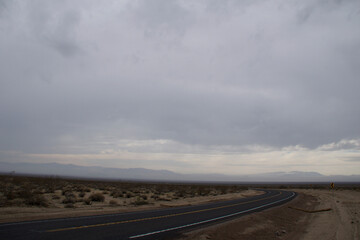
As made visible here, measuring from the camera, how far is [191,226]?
39.7ft

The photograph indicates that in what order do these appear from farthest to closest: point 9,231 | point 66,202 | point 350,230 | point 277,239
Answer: point 66,202, point 350,230, point 277,239, point 9,231

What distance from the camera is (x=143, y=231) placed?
34.0 feet

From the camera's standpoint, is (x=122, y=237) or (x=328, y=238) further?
(x=328, y=238)

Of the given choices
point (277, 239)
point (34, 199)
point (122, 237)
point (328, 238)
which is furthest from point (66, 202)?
point (328, 238)

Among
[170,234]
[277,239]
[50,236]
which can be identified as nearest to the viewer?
[50,236]

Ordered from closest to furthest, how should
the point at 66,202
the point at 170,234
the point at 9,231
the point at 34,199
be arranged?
the point at 9,231
the point at 170,234
the point at 34,199
the point at 66,202

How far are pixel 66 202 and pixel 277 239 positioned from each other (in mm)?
16540

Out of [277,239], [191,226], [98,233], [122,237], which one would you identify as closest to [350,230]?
[277,239]

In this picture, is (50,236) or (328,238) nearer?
(50,236)

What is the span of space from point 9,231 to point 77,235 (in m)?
2.64

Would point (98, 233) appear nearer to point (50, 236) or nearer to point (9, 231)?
point (50, 236)

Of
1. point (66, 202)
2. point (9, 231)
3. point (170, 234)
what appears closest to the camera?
point (9, 231)

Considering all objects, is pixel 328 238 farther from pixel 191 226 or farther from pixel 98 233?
pixel 98 233

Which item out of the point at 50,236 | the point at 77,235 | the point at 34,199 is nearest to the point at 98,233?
the point at 77,235
